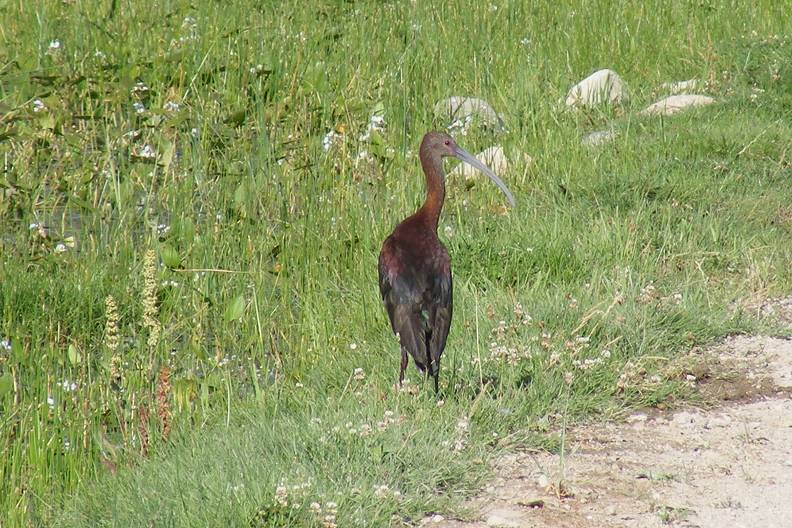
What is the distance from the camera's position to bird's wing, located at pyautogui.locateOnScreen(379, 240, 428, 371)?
4.64 m

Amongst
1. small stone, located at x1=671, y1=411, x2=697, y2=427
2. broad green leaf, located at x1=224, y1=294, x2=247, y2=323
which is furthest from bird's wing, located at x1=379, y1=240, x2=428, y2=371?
small stone, located at x1=671, y1=411, x2=697, y2=427

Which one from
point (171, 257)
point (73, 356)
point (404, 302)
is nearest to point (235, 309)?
point (171, 257)

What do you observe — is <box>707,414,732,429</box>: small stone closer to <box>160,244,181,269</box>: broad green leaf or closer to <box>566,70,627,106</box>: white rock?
<box>160,244,181,269</box>: broad green leaf

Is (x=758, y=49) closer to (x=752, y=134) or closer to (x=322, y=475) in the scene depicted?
(x=752, y=134)

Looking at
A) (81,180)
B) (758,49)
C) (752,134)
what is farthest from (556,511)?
(758,49)

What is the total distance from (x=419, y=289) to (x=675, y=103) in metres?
4.71

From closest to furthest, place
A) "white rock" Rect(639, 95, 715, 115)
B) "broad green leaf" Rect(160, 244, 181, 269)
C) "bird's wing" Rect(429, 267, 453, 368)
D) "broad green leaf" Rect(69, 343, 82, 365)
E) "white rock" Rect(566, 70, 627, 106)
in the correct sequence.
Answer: "bird's wing" Rect(429, 267, 453, 368), "broad green leaf" Rect(69, 343, 82, 365), "broad green leaf" Rect(160, 244, 181, 269), "white rock" Rect(639, 95, 715, 115), "white rock" Rect(566, 70, 627, 106)

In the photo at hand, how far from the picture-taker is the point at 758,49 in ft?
31.7

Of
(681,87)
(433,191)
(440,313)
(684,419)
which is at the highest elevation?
(433,191)

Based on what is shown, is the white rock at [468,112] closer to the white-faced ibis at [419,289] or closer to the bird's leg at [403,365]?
the white-faced ibis at [419,289]

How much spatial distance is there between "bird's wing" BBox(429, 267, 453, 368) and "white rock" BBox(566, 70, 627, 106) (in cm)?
421

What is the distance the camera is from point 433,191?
18.2 ft

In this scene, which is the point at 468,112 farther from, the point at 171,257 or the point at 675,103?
the point at 171,257

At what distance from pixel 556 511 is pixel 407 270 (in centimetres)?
136
